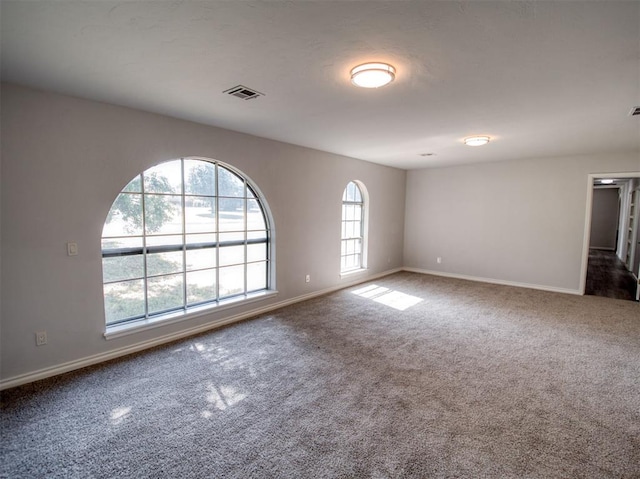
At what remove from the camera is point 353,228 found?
651 cm

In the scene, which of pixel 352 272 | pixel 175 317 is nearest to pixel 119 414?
pixel 175 317

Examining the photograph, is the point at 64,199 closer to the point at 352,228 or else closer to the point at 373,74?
the point at 373,74

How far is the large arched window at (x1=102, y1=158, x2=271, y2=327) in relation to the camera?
3314 millimetres

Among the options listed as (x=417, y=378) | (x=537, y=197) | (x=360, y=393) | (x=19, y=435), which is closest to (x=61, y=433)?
(x=19, y=435)

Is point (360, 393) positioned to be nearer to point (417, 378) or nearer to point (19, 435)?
point (417, 378)

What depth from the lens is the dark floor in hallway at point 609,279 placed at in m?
5.76

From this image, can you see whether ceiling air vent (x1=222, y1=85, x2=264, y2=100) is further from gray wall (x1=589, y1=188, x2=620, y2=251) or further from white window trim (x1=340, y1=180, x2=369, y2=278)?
gray wall (x1=589, y1=188, x2=620, y2=251)

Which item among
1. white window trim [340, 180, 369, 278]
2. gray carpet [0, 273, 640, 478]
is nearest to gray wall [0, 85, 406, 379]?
gray carpet [0, 273, 640, 478]

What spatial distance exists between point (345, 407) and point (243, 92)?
2824 mm

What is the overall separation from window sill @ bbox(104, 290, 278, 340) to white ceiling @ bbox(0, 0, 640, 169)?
2334mm

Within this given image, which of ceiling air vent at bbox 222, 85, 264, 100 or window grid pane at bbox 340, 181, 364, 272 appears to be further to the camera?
window grid pane at bbox 340, 181, 364, 272

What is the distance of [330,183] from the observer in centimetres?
557

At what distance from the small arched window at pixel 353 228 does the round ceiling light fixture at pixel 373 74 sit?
12.0ft

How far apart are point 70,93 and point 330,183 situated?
3.77 meters
